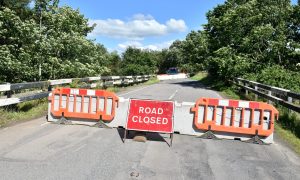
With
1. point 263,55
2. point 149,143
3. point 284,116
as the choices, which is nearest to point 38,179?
point 149,143

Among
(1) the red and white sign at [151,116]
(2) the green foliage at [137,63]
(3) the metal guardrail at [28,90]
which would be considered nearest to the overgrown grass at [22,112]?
(3) the metal guardrail at [28,90]

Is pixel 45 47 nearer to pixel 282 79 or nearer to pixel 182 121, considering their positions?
pixel 282 79

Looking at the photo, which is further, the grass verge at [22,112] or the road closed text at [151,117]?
the grass verge at [22,112]

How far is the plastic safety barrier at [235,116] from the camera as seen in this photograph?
28.6 ft

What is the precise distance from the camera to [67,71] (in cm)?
2503

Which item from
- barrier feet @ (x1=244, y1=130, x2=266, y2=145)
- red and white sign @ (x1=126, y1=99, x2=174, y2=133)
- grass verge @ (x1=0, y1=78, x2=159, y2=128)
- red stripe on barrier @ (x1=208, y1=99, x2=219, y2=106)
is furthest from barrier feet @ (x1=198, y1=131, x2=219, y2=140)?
grass verge @ (x1=0, y1=78, x2=159, y2=128)

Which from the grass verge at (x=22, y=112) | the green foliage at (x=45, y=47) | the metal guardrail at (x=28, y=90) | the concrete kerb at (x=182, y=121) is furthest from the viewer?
the green foliage at (x=45, y=47)

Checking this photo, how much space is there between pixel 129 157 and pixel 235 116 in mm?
3300

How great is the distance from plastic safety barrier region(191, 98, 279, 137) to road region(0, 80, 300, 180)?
0.38 metres

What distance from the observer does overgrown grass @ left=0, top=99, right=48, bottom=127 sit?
409 inches

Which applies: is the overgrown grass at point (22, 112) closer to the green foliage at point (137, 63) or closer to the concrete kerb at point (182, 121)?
the concrete kerb at point (182, 121)

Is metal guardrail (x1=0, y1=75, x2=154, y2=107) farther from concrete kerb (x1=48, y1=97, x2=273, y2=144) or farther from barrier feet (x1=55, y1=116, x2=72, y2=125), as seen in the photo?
concrete kerb (x1=48, y1=97, x2=273, y2=144)

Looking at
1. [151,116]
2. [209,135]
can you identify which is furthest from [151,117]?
[209,135]

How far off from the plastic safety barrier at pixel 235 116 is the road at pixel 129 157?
0.38m
